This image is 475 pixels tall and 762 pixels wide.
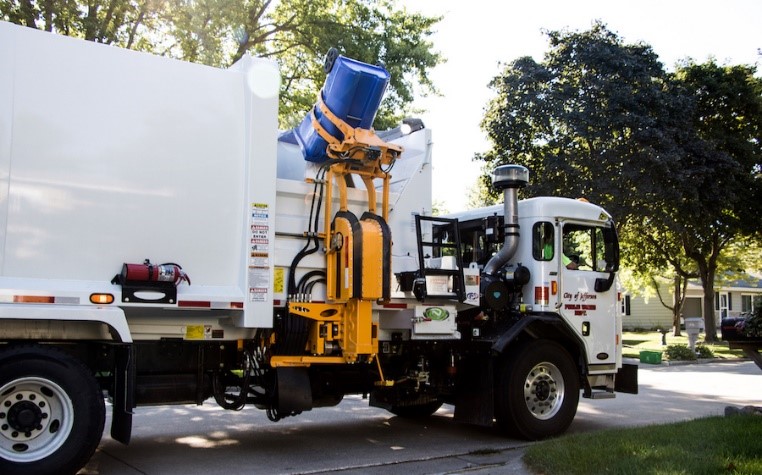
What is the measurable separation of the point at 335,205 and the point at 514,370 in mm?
2738

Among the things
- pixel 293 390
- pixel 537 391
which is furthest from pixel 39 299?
pixel 537 391

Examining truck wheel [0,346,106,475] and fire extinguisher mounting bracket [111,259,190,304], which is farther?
fire extinguisher mounting bracket [111,259,190,304]

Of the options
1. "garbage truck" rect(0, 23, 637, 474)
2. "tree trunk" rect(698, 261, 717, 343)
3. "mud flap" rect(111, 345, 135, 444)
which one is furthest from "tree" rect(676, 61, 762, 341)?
"mud flap" rect(111, 345, 135, 444)

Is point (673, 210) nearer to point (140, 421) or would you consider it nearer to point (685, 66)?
point (685, 66)

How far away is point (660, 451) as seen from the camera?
20.7 feet

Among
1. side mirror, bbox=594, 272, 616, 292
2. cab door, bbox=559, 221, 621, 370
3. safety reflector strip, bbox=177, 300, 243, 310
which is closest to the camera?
safety reflector strip, bbox=177, 300, 243, 310

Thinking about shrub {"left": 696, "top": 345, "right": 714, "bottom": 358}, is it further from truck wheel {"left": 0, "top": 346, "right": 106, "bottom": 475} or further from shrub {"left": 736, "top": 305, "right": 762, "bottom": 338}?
truck wheel {"left": 0, "top": 346, "right": 106, "bottom": 475}

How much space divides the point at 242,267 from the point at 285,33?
45.8ft

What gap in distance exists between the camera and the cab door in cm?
867

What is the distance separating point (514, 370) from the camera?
26.6 feet

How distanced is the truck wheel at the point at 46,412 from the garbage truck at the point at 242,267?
0.01m

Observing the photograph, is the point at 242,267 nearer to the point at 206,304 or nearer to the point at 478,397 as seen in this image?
the point at 206,304

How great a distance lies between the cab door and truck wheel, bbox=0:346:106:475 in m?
5.24

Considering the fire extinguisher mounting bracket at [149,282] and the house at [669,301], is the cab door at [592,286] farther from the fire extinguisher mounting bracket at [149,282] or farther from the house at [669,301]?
the house at [669,301]
